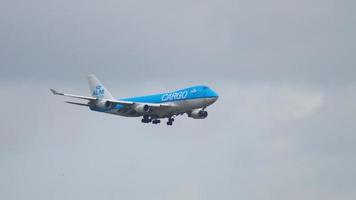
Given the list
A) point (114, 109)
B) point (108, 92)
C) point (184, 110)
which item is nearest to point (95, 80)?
point (108, 92)

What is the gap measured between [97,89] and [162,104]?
88.0ft

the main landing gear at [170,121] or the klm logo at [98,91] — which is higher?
the klm logo at [98,91]

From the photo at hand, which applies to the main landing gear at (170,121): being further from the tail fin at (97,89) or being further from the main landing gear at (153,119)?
the tail fin at (97,89)

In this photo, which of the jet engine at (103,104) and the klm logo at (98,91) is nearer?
the jet engine at (103,104)

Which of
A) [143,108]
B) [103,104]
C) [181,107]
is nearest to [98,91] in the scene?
[103,104]

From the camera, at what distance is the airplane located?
129875 millimetres

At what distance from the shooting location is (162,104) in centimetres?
13188

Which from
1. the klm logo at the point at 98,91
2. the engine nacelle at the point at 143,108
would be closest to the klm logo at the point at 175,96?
the engine nacelle at the point at 143,108

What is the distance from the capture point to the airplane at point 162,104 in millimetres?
129875

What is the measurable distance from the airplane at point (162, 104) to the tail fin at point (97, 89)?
43.4 feet

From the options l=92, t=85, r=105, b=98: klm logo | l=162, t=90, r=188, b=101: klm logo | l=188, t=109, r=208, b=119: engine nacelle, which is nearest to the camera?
l=162, t=90, r=188, b=101: klm logo

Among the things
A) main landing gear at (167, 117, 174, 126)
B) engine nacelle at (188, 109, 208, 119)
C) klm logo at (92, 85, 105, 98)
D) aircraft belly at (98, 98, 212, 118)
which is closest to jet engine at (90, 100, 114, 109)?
aircraft belly at (98, 98, 212, 118)

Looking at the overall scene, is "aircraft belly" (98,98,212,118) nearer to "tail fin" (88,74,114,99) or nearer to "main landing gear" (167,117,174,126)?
"main landing gear" (167,117,174,126)

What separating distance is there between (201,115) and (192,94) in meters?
5.83
